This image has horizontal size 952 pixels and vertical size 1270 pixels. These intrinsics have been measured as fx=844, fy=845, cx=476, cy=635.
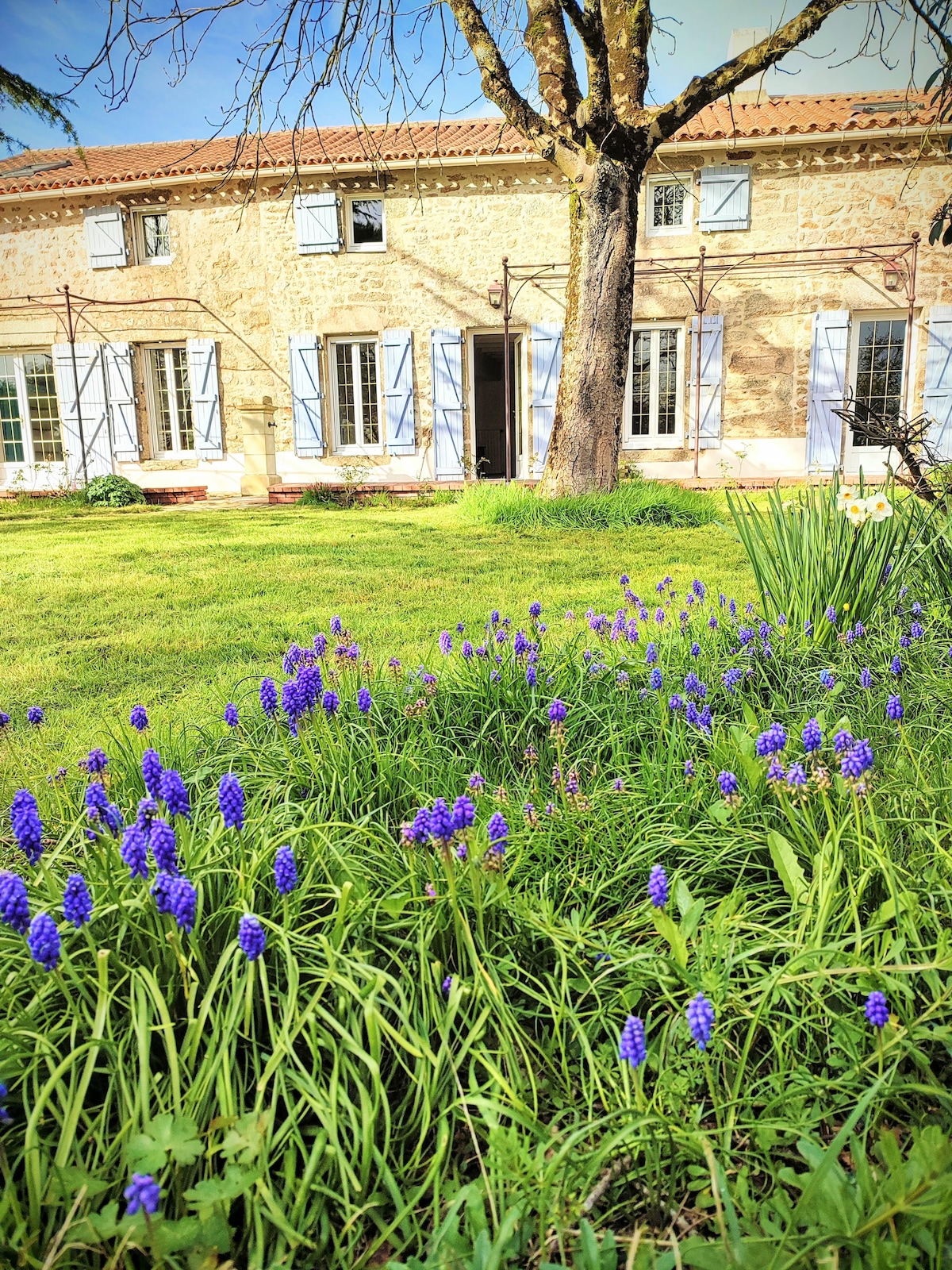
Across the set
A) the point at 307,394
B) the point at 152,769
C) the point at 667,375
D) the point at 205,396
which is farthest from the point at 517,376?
the point at 152,769

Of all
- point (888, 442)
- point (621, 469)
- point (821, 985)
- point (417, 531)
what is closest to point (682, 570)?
point (888, 442)

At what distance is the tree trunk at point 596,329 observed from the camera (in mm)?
8016

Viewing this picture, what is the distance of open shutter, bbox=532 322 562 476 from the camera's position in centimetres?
1281

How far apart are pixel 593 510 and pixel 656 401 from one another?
20.8 feet

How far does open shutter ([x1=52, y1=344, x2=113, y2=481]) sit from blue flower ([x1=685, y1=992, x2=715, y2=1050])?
1498 centimetres

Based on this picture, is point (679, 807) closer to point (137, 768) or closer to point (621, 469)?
point (137, 768)

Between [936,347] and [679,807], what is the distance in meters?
13.2

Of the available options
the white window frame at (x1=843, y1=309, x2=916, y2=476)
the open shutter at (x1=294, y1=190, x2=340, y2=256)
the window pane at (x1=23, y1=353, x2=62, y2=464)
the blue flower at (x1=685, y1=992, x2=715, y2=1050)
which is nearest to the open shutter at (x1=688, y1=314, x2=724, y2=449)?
the white window frame at (x1=843, y1=309, x2=916, y2=476)

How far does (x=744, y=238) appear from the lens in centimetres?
1254

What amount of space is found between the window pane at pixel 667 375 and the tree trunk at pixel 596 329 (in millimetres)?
5186

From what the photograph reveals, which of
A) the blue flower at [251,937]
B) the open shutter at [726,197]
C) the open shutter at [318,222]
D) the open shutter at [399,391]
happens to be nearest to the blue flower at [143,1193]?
the blue flower at [251,937]

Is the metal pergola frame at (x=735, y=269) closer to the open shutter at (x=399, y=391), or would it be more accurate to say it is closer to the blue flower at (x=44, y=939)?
the open shutter at (x=399, y=391)

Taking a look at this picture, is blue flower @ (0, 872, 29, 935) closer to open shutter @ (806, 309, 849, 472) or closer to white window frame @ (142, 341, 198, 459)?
open shutter @ (806, 309, 849, 472)

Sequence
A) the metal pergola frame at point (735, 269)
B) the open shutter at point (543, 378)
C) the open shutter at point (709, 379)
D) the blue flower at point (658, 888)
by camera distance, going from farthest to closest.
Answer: the open shutter at point (543, 378), the open shutter at point (709, 379), the metal pergola frame at point (735, 269), the blue flower at point (658, 888)
